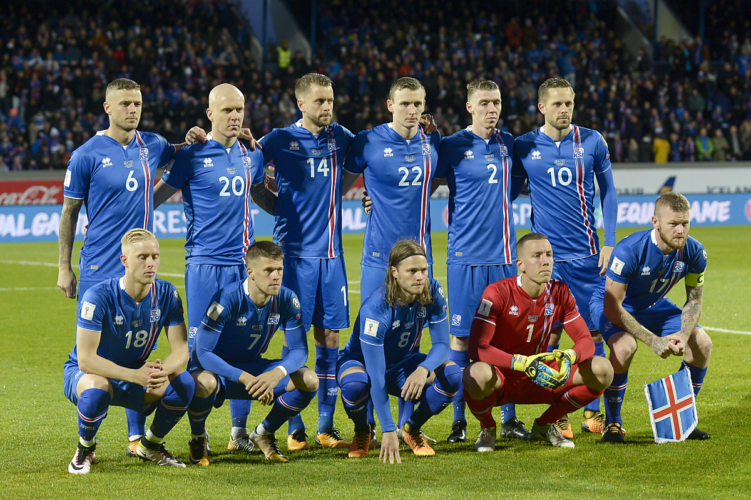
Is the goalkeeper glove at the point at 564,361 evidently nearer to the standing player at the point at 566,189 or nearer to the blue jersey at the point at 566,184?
the standing player at the point at 566,189

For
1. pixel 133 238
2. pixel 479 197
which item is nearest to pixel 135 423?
pixel 133 238

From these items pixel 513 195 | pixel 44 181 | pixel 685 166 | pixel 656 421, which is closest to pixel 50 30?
pixel 44 181

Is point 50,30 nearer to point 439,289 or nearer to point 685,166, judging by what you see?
point 685,166

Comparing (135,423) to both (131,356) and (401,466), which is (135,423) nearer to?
(131,356)

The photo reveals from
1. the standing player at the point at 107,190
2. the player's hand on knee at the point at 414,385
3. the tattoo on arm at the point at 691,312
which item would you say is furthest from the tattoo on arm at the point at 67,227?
the tattoo on arm at the point at 691,312

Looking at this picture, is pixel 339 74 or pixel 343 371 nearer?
pixel 343 371

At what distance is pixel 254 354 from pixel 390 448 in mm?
1005

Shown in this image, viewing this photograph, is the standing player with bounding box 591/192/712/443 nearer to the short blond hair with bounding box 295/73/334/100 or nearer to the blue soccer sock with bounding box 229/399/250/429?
the short blond hair with bounding box 295/73/334/100

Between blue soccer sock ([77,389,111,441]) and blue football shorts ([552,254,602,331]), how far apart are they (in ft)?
10.5

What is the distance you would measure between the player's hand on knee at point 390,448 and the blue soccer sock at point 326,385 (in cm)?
69

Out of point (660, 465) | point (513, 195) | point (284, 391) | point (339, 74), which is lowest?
point (660, 465)

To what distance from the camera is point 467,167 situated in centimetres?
646

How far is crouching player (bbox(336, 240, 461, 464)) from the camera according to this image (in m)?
5.44

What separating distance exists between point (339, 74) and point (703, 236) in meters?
10.9
